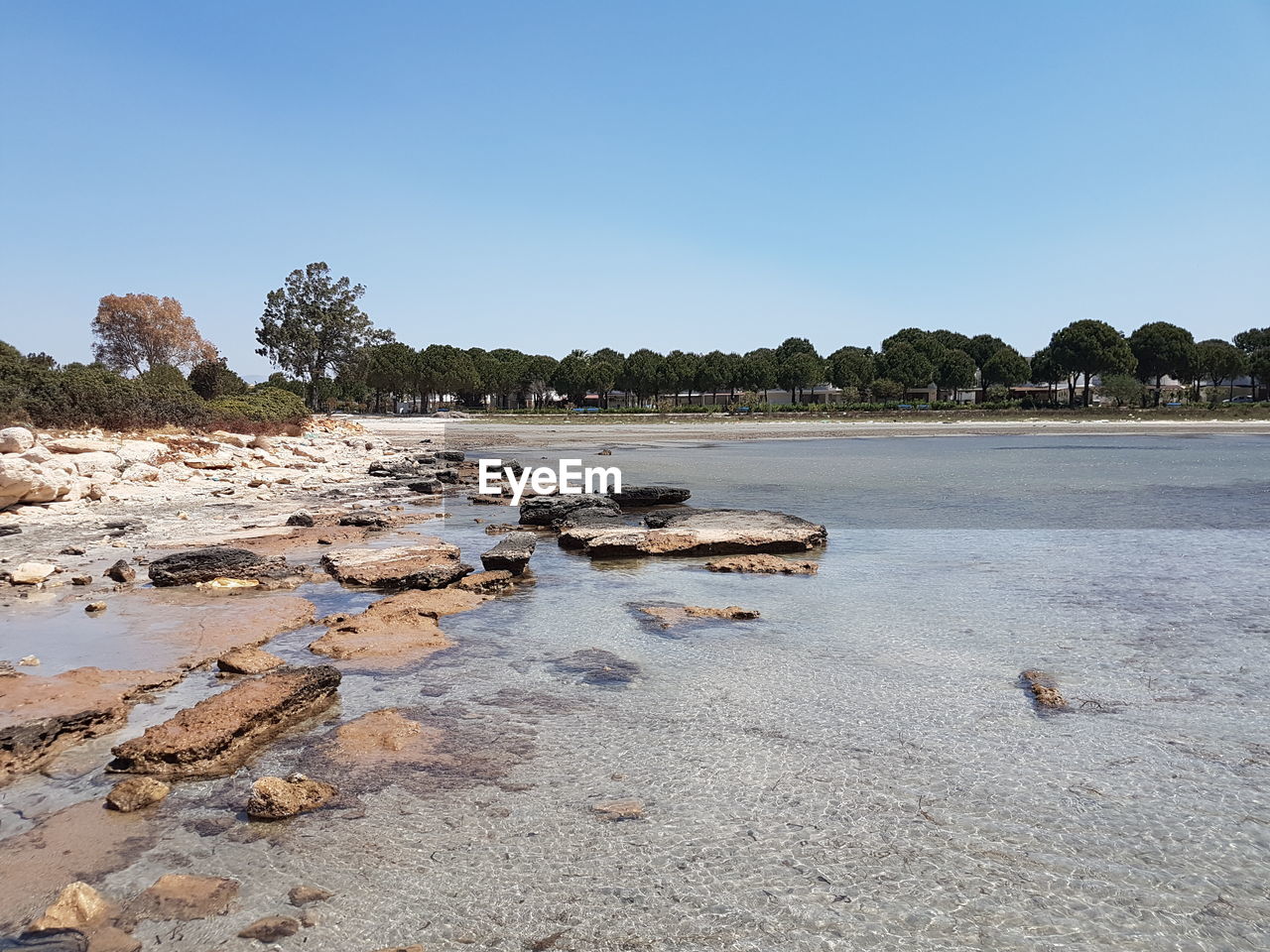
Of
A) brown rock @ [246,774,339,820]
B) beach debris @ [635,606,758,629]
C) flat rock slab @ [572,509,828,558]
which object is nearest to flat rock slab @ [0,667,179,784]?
brown rock @ [246,774,339,820]

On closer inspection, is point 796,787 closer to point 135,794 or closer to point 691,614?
point 135,794

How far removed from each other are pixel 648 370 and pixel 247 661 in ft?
338

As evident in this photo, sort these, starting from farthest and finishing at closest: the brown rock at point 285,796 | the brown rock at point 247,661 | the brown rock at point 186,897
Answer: the brown rock at point 247,661, the brown rock at point 285,796, the brown rock at point 186,897

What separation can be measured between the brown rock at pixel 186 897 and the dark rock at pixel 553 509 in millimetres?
11247

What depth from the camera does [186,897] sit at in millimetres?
3439

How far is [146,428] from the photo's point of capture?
23734 millimetres

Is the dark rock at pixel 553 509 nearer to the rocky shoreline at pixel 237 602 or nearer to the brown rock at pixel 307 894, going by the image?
the rocky shoreline at pixel 237 602

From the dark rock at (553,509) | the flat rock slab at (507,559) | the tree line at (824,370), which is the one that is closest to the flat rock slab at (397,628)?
the flat rock slab at (507,559)

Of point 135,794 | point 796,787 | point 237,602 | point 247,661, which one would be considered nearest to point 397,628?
point 247,661

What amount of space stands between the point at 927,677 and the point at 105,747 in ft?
18.6

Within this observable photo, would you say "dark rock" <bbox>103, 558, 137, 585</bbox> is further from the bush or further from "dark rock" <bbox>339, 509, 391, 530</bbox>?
the bush

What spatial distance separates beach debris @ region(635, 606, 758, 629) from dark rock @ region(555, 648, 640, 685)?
119 centimetres

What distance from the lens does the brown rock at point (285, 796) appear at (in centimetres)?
412

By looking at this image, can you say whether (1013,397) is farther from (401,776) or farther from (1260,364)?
(401,776)
